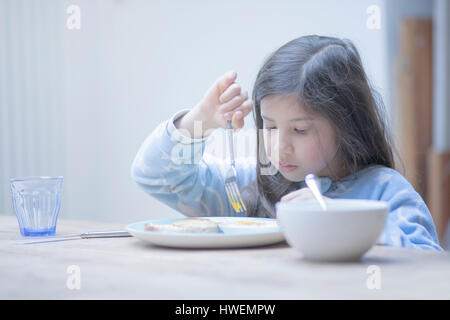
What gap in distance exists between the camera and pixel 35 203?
995mm

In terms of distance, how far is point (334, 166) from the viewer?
1.35 meters

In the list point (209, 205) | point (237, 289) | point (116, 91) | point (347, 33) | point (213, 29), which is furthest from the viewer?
point (116, 91)

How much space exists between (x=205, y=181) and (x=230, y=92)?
303 millimetres

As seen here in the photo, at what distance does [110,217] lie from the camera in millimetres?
3223

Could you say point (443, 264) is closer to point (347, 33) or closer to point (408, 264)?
point (408, 264)

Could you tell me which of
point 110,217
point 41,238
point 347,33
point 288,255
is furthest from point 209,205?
point 110,217

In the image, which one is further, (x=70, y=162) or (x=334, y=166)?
(x=70, y=162)

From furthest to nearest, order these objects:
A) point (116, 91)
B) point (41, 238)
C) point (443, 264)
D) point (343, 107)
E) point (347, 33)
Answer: point (116, 91) < point (347, 33) < point (343, 107) < point (41, 238) < point (443, 264)

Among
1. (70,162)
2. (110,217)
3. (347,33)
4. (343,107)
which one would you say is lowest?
(110,217)

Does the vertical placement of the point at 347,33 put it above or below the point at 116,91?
above

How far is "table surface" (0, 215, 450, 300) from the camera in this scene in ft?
1.71

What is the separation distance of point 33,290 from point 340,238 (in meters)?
0.33

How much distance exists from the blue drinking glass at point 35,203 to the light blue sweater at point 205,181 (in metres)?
0.44

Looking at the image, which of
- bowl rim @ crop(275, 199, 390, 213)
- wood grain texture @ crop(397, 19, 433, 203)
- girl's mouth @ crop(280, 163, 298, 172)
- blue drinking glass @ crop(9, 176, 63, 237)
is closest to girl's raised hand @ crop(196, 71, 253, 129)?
girl's mouth @ crop(280, 163, 298, 172)
